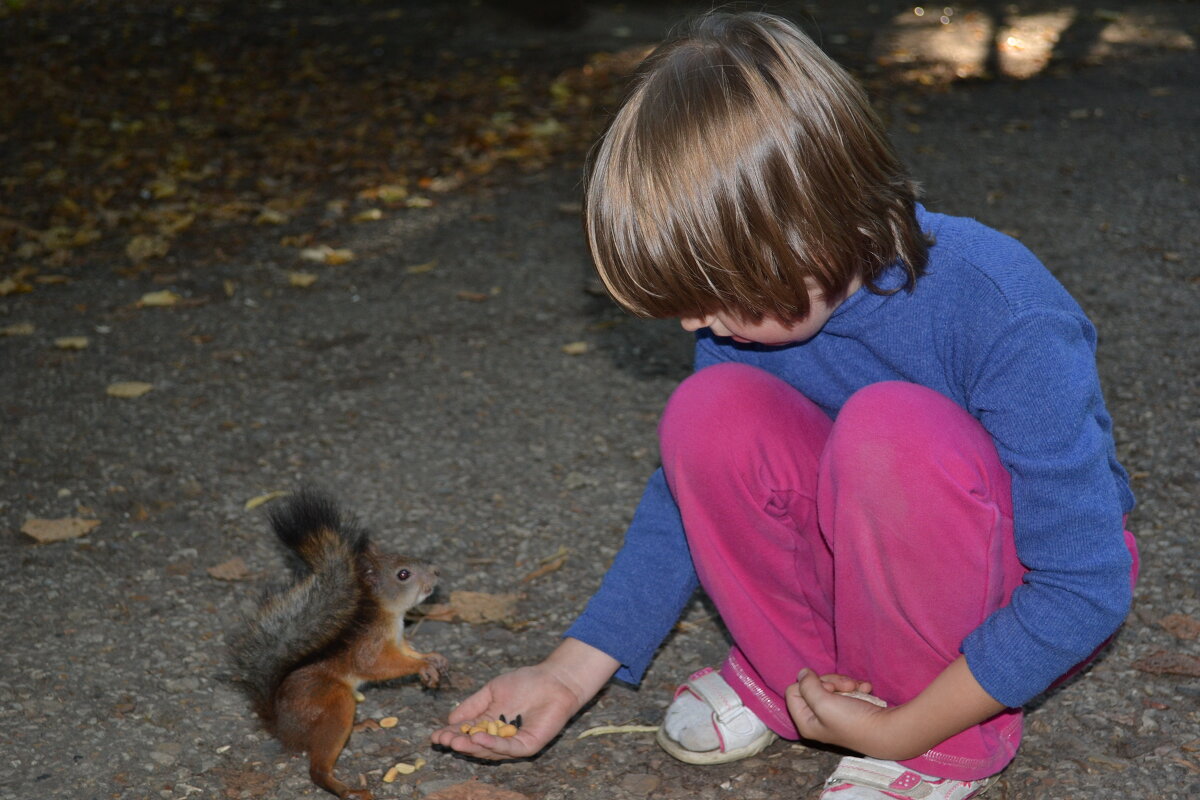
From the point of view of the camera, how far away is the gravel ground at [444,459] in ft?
6.37

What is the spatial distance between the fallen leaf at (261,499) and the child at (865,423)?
3.78 feet

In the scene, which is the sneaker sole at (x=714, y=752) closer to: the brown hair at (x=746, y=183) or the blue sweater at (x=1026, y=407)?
the blue sweater at (x=1026, y=407)

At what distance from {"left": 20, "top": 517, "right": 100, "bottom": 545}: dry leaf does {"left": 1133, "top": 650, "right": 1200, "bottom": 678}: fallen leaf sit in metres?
2.20

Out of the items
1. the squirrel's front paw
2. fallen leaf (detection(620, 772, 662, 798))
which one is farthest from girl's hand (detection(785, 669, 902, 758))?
the squirrel's front paw

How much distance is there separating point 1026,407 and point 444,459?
1.77 metres

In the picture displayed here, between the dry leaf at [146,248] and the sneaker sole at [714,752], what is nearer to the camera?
the sneaker sole at [714,752]

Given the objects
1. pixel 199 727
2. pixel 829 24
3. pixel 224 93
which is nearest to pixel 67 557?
pixel 199 727

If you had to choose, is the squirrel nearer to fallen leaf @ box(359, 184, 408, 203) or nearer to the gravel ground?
the gravel ground

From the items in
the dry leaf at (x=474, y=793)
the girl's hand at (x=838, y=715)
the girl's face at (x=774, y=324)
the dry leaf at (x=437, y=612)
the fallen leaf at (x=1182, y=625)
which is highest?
the girl's face at (x=774, y=324)

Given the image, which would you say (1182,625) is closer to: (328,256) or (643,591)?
(643,591)

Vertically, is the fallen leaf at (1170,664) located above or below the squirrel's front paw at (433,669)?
below

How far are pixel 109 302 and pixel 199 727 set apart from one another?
98.1 inches

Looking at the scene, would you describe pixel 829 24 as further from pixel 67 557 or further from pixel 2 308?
pixel 67 557

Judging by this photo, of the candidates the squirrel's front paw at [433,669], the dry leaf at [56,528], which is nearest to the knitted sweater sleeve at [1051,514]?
the squirrel's front paw at [433,669]
